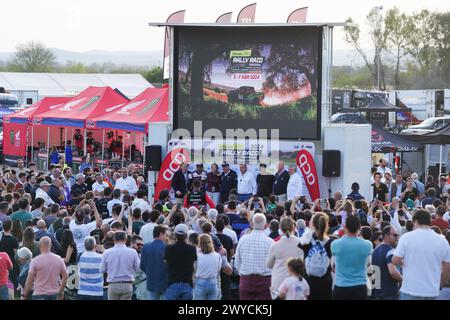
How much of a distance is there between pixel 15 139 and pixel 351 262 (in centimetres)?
2541

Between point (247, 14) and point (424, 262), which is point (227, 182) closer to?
point (247, 14)

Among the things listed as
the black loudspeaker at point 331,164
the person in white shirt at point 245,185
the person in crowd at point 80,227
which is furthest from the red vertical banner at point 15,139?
the person in crowd at point 80,227

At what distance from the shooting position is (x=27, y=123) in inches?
1214

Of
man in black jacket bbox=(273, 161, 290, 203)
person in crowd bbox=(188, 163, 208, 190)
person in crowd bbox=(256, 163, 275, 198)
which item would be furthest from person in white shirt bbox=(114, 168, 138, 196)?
man in black jacket bbox=(273, 161, 290, 203)

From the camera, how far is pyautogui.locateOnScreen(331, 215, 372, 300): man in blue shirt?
28.8 feet

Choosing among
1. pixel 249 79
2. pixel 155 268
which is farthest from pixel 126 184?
pixel 155 268

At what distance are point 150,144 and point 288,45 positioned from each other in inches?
142

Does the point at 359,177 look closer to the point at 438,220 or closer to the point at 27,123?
the point at 438,220

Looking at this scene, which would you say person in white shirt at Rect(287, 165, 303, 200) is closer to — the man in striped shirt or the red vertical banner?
the man in striped shirt

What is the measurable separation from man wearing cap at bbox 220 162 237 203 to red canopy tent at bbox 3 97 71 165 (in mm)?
13110

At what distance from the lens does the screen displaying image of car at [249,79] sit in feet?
65.9

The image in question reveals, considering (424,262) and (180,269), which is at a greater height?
(424,262)

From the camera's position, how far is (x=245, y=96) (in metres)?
20.4
